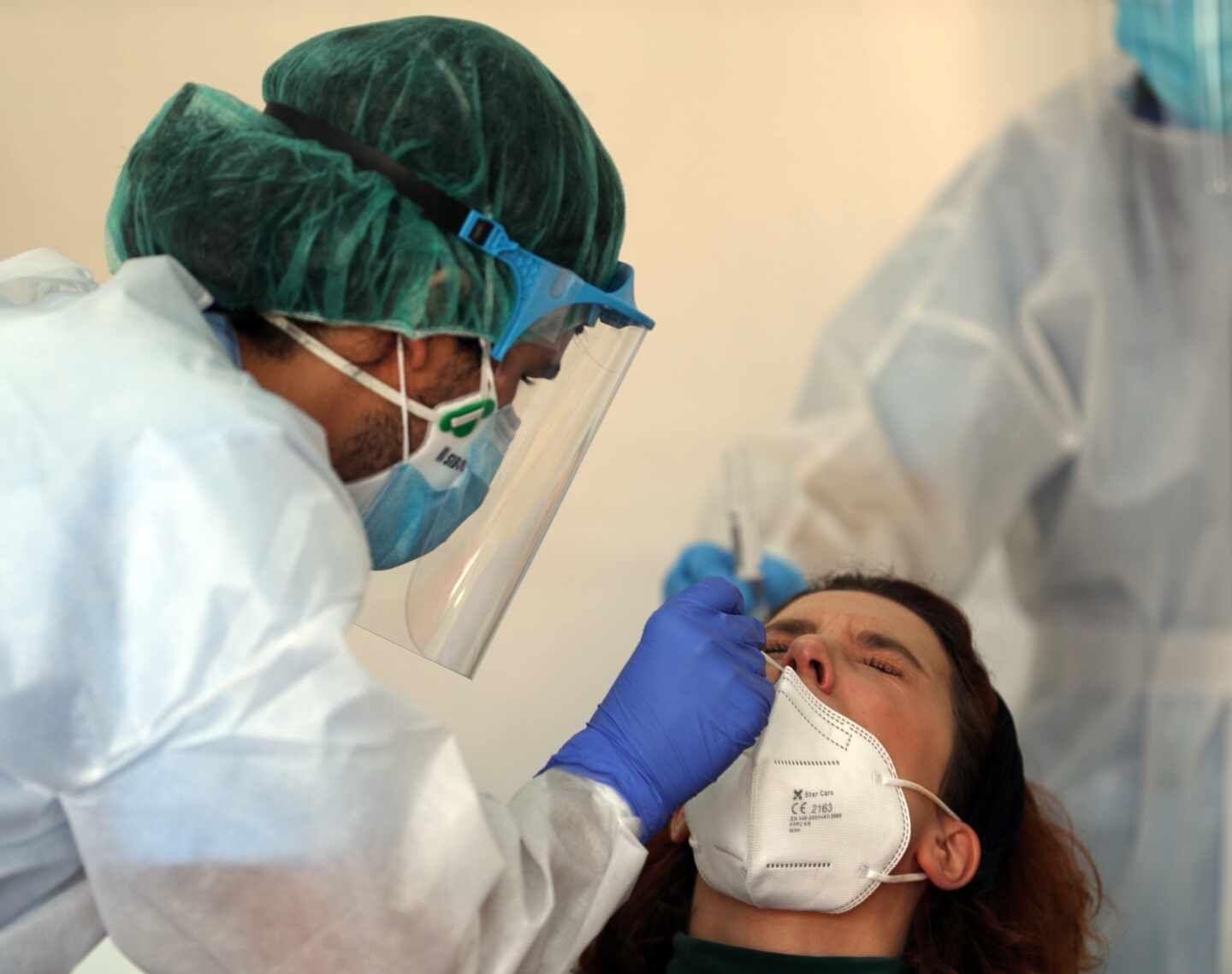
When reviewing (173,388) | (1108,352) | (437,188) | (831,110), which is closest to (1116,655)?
(1108,352)

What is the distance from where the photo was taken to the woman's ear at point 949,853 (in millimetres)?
1508

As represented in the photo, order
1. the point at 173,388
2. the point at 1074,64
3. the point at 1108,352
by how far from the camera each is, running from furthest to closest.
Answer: the point at 1074,64
the point at 1108,352
the point at 173,388

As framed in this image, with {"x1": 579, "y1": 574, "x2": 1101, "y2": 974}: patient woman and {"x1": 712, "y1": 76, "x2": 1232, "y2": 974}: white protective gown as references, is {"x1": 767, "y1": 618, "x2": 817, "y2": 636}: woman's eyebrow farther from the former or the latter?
{"x1": 712, "y1": 76, "x2": 1232, "y2": 974}: white protective gown

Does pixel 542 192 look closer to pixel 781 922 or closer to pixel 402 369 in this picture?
pixel 402 369

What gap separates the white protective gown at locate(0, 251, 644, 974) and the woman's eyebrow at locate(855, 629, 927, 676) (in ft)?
2.49

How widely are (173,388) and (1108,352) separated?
Result: 5.90 ft

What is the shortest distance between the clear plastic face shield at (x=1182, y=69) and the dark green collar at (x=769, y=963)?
1515 mm

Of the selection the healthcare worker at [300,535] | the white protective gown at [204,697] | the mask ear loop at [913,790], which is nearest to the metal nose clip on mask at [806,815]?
the mask ear loop at [913,790]

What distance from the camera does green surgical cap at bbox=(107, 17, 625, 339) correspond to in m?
1.19

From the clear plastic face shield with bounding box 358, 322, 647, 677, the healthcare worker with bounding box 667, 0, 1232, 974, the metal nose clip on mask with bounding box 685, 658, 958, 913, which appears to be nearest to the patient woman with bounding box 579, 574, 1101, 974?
the metal nose clip on mask with bounding box 685, 658, 958, 913

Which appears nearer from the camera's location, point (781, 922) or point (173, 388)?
point (173, 388)

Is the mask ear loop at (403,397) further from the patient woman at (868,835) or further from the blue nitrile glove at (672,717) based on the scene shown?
the patient woman at (868,835)

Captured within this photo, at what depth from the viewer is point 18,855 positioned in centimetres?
105

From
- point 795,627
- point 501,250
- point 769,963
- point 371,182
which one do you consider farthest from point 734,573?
point 371,182
